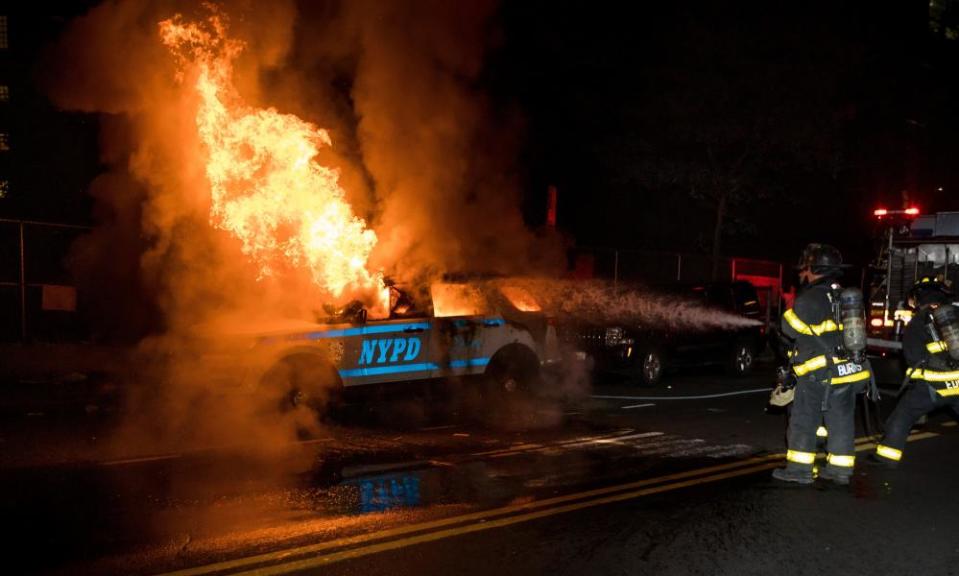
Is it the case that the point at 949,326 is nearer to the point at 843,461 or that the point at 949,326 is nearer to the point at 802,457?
the point at 843,461

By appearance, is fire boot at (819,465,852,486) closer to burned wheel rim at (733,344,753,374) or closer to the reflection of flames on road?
the reflection of flames on road

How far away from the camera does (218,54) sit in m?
11.4

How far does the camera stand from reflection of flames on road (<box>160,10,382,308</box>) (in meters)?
11.1

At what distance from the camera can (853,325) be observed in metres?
7.21

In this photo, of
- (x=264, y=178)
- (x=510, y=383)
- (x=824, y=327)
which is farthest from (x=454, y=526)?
(x=264, y=178)

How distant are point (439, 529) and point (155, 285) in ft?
30.1

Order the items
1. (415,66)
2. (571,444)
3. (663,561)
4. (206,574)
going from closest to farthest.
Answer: (206,574) → (663,561) → (571,444) → (415,66)

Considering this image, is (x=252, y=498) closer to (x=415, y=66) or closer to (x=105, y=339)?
(x=415, y=66)

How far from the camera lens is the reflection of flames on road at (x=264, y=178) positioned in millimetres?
11109

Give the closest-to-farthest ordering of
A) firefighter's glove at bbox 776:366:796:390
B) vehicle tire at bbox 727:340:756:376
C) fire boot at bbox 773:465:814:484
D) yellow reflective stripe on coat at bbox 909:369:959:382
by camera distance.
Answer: fire boot at bbox 773:465:814:484 → firefighter's glove at bbox 776:366:796:390 → yellow reflective stripe on coat at bbox 909:369:959:382 → vehicle tire at bbox 727:340:756:376

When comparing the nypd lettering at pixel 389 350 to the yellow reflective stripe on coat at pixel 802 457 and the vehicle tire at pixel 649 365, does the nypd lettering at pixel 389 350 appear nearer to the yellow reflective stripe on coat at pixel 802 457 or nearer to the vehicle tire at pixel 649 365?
the yellow reflective stripe on coat at pixel 802 457

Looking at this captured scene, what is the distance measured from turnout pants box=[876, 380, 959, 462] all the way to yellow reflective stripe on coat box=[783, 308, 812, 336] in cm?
173

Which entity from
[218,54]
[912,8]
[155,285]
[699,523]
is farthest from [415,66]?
[912,8]

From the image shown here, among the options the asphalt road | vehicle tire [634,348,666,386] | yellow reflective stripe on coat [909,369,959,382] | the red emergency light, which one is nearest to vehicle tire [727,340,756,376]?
vehicle tire [634,348,666,386]
